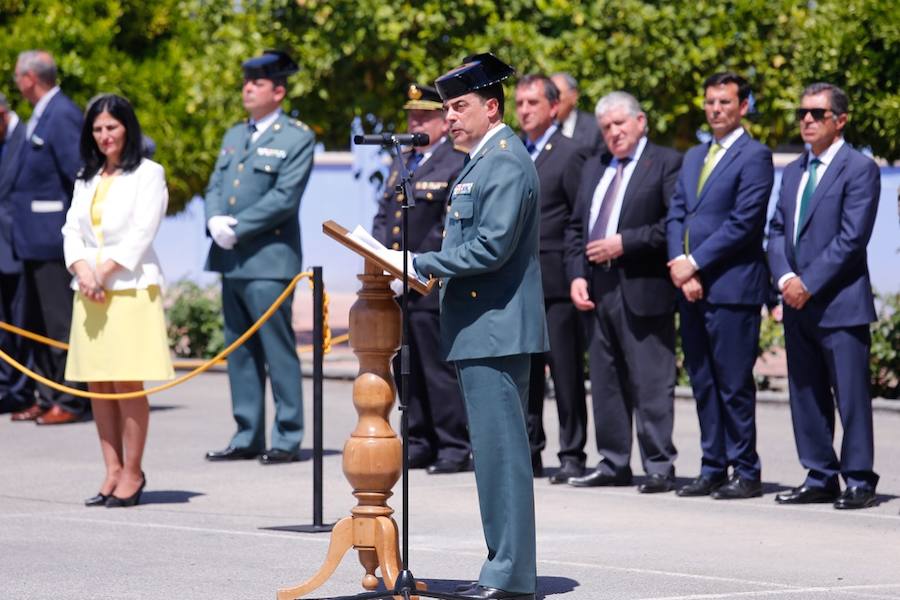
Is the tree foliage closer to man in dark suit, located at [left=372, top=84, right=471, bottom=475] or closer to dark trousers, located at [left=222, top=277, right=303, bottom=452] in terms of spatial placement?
man in dark suit, located at [left=372, top=84, right=471, bottom=475]

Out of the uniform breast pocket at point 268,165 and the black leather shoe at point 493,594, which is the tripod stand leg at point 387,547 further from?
the uniform breast pocket at point 268,165

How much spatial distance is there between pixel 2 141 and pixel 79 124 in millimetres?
918

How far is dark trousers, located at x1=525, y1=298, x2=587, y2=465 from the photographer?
34.5 ft

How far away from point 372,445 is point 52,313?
22.5 feet

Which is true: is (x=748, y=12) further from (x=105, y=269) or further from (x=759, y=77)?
(x=105, y=269)

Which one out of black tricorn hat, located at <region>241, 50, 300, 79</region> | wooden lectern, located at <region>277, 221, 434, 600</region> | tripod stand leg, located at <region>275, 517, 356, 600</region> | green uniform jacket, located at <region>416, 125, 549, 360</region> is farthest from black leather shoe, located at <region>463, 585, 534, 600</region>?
black tricorn hat, located at <region>241, 50, 300, 79</region>

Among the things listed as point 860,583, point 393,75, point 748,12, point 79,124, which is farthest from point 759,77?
point 860,583

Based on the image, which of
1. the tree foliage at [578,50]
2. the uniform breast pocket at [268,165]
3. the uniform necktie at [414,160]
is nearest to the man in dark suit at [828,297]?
the uniform necktie at [414,160]

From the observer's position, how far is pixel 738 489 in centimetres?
979

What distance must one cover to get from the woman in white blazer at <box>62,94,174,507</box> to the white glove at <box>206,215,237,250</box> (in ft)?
5.09

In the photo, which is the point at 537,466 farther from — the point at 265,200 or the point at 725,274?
the point at 265,200

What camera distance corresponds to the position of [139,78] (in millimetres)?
20484

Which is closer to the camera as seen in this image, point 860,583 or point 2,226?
point 860,583

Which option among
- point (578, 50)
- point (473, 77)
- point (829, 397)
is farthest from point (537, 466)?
point (578, 50)
